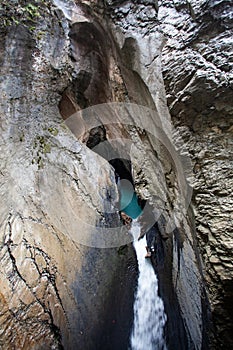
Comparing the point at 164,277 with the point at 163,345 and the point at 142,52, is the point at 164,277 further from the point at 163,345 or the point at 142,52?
the point at 142,52

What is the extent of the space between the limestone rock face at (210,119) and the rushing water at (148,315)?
2.60 m

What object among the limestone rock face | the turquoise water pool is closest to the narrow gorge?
the limestone rock face

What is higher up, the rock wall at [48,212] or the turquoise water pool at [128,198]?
the rock wall at [48,212]

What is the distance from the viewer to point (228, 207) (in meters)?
1.55

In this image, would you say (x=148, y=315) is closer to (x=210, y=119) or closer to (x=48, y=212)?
(x=48, y=212)

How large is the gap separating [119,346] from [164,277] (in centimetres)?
122

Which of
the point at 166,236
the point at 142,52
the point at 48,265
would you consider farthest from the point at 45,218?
the point at 142,52

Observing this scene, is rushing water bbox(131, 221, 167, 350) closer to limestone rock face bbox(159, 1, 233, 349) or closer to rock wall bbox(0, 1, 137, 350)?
rock wall bbox(0, 1, 137, 350)

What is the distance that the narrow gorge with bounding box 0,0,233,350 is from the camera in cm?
175

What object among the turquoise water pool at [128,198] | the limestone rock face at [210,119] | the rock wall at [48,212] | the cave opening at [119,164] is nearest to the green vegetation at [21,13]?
the rock wall at [48,212]

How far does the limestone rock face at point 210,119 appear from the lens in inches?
60.2

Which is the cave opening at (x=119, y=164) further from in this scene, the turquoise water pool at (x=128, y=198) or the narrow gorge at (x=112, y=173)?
the narrow gorge at (x=112, y=173)

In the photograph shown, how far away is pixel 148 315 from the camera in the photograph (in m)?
3.99

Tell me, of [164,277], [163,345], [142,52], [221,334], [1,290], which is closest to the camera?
[221,334]
